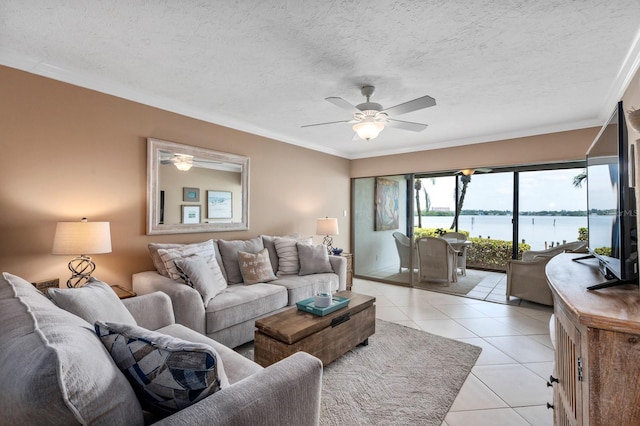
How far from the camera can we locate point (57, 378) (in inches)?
27.4

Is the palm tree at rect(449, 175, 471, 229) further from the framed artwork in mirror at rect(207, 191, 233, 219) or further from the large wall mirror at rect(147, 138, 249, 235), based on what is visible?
the framed artwork in mirror at rect(207, 191, 233, 219)

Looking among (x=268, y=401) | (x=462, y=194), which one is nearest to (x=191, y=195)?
(x=268, y=401)

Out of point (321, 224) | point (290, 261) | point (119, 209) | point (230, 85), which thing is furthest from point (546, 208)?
point (119, 209)

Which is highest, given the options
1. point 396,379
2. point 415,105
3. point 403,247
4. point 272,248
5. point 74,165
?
point 415,105

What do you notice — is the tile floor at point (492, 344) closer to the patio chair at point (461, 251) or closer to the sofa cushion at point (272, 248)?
the sofa cushion at point (272, 248)

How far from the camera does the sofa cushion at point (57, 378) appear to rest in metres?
0.68

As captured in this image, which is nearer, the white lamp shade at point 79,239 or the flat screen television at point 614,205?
the flat screen television at point 614,205

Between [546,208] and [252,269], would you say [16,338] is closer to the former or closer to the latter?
[252,269]

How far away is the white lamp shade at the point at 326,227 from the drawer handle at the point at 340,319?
227 cm

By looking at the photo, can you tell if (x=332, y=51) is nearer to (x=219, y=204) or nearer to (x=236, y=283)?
(x=219, y=204)

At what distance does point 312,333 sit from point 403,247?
3601mm

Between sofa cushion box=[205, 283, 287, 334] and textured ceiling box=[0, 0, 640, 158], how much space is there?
1.98 metres

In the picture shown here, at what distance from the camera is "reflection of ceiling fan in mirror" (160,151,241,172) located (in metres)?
3.31

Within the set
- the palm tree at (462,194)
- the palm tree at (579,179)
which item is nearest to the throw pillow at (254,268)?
the palm tree at (462,194)
